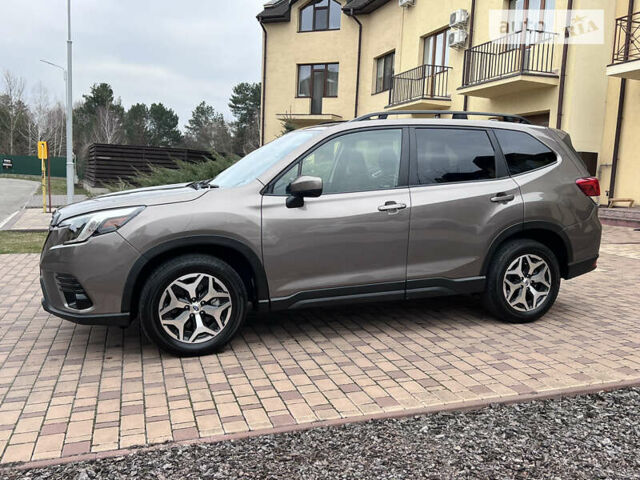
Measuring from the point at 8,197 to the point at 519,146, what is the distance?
2583 cm

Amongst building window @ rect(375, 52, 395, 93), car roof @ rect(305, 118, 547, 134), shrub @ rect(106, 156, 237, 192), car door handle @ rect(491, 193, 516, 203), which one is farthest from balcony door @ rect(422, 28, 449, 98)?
car door handle @ rect(491, 193, 516, 203)

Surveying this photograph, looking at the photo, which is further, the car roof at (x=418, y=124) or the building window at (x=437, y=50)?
the building window at (x=437, y=50)

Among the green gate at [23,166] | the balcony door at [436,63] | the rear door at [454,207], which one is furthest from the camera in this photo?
the green gate at [23,166]

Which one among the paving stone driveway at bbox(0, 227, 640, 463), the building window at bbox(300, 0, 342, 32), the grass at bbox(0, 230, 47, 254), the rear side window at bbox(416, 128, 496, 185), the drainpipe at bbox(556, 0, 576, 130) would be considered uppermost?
the building window at bbox(300, 0, 342, 32)

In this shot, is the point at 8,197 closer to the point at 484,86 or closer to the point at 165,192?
the point at 484,86

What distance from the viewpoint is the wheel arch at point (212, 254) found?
3947mm

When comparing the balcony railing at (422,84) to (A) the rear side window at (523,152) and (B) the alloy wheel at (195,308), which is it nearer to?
(A) the rear side window at (523,152)

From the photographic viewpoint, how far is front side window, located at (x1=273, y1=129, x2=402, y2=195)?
4.43 m

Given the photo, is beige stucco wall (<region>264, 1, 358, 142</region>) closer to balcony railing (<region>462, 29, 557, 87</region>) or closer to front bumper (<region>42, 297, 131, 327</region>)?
balcony railing (<region>462, 29, 557, 87</region>)

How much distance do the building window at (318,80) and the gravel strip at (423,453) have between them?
974 inches

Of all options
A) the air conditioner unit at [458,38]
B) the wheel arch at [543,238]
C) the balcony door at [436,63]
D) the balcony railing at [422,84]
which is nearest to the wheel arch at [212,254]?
the wheel arch at [543,238]

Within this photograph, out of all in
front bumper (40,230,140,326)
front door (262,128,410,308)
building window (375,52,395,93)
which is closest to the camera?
front bumper (40,230,140,326)

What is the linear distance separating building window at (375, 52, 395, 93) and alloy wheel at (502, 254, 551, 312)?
19581 mm

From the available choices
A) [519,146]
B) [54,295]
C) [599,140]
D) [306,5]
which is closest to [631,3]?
[599,140]
